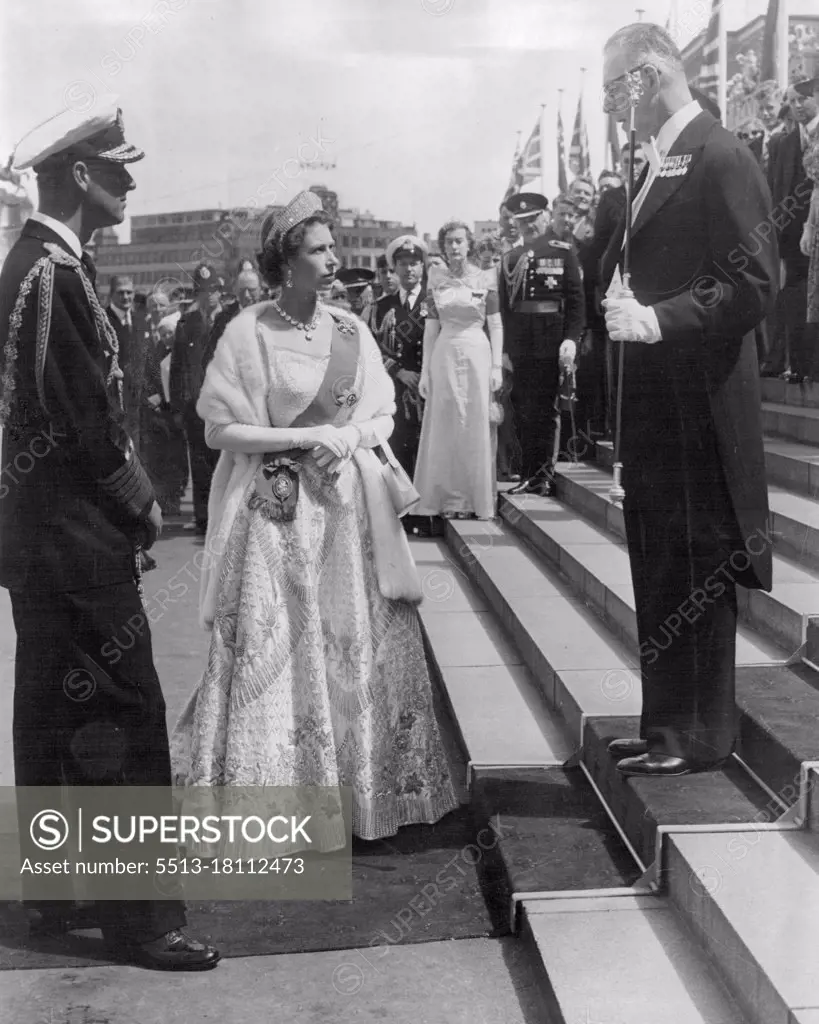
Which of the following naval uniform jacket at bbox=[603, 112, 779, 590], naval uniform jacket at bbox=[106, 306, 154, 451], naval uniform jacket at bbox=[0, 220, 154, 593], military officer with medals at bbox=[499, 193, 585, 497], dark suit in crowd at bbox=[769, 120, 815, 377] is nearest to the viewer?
naval uniform jacket at bbox=[0, 220, 154, 593]

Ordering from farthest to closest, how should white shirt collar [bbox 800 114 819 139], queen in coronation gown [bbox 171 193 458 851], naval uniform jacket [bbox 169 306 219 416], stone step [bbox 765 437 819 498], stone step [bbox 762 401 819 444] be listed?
naval uniform jacket [bbox 169 306 219 416] → white shirt collar [bbox 800 114 819 139] → stone step [bbox 762 401 819 444] → stone step [bbox 765 437 819 498] → queen in coronation gown [bbox 171 193 458 851]

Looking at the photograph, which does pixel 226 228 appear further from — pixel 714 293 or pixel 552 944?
pixel 552 944

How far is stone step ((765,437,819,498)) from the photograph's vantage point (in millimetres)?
6789

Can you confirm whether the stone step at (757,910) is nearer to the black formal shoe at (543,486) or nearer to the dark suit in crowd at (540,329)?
the black formal shoe at (543,486)

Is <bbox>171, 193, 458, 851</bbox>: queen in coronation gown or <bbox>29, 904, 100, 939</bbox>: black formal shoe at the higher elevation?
<bbox>171, 193, 458, 851</bbox>: queen in coronation gown

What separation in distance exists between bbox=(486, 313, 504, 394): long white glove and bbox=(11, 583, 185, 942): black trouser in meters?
6.51

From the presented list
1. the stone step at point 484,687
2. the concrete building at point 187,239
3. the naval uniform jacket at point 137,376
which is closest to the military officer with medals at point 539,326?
the concrete building at point 187,239

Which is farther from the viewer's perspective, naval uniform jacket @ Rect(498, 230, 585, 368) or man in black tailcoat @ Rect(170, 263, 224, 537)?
man in black tailcoat @ Rect(170, 263, 224, 537)

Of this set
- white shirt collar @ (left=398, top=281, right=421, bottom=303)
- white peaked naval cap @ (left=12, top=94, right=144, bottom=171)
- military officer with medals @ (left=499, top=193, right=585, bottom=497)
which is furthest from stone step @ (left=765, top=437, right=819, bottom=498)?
white peaked naval cap @ (left=12, top=94, right=144, bottom=171)

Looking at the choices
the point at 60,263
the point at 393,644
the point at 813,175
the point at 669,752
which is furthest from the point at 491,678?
the point at 813,175

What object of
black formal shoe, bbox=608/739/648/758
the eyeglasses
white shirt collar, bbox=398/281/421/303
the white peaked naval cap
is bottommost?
black formal shoe, bbox=608/739/648/758

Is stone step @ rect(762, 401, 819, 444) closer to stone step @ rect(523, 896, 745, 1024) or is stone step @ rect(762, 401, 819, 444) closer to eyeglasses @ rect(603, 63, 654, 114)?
eyeglasses @ rect(603, 63, 654, 114)

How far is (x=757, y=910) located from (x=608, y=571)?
3.51m

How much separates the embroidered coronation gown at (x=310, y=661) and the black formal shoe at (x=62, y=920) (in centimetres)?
69
